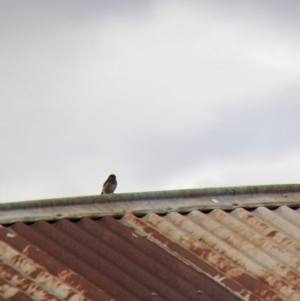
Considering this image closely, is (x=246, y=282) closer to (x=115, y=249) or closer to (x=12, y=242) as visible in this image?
(x=115, y=249)

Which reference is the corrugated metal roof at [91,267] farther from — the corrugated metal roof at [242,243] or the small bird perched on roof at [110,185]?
the small bird perched on roof at [110,185]

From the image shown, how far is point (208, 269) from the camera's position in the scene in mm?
12461

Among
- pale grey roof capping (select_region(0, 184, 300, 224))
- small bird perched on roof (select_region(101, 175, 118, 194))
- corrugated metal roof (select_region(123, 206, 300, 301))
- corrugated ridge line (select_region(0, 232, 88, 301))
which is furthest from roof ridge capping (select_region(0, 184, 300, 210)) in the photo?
small bird perched on roof (select_region(101, 175, 118, 194))

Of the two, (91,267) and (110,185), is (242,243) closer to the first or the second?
(91,267)

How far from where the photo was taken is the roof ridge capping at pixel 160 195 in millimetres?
13141

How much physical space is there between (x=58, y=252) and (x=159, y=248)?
0.97 meters

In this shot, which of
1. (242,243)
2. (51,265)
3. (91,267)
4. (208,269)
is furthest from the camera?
(242,243)

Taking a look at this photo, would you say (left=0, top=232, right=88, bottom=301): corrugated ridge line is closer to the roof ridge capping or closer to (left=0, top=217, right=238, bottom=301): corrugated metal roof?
(left=0, top=217, right=238, bottom=301): corrugated metal roof

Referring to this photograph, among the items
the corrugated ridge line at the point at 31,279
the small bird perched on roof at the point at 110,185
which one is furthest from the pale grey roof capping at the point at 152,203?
the small bird perched on roof at the point at 110,185

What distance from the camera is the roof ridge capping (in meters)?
13.1

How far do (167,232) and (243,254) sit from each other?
76 centimetres

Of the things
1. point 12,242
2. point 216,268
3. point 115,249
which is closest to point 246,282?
point 216,268

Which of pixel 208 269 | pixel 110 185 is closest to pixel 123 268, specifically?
pixel 208 269

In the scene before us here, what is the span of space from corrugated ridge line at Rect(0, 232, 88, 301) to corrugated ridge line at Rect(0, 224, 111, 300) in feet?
0.17
